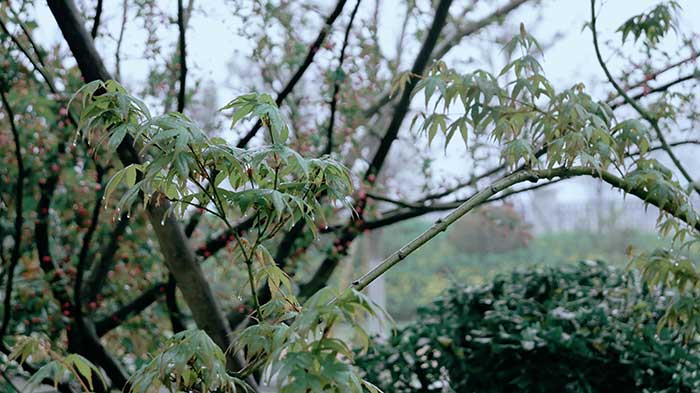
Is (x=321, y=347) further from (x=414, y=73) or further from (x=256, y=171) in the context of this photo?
(x=414, y=73)

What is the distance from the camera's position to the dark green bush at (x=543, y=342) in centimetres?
244

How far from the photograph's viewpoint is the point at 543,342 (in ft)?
8.02

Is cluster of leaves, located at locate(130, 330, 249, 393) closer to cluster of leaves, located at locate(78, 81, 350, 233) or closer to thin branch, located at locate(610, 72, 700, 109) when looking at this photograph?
cluster of leaves, located at locate(78, 81, 350, 233)

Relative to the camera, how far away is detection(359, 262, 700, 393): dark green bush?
8.00 ft

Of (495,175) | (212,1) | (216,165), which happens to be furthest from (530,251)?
(216,165)

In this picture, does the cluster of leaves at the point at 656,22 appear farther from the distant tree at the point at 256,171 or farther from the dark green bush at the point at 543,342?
the dark green bush at the point at 543,342

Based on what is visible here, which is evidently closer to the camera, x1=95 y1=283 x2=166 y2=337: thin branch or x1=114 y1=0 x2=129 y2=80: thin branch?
x1=114 y1=0 x2=129 y2=80: thin branch

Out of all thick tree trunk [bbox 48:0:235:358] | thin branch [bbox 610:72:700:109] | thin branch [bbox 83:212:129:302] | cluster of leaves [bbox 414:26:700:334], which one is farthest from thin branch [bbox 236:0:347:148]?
thin branch [bbox 610:72:700:109]

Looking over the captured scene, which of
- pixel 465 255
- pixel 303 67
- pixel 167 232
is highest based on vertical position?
pixel 303 67

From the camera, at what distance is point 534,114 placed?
1785 millimetres

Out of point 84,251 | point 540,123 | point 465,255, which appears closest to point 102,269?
point 84,251

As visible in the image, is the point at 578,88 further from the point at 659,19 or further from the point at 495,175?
the point at 495,175

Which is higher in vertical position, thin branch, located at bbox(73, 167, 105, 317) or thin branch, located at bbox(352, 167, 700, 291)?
thin branch, located at bbox(73, 167, 105, 317)

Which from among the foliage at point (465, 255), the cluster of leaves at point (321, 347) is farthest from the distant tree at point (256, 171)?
the foliage at point (465, 255)
